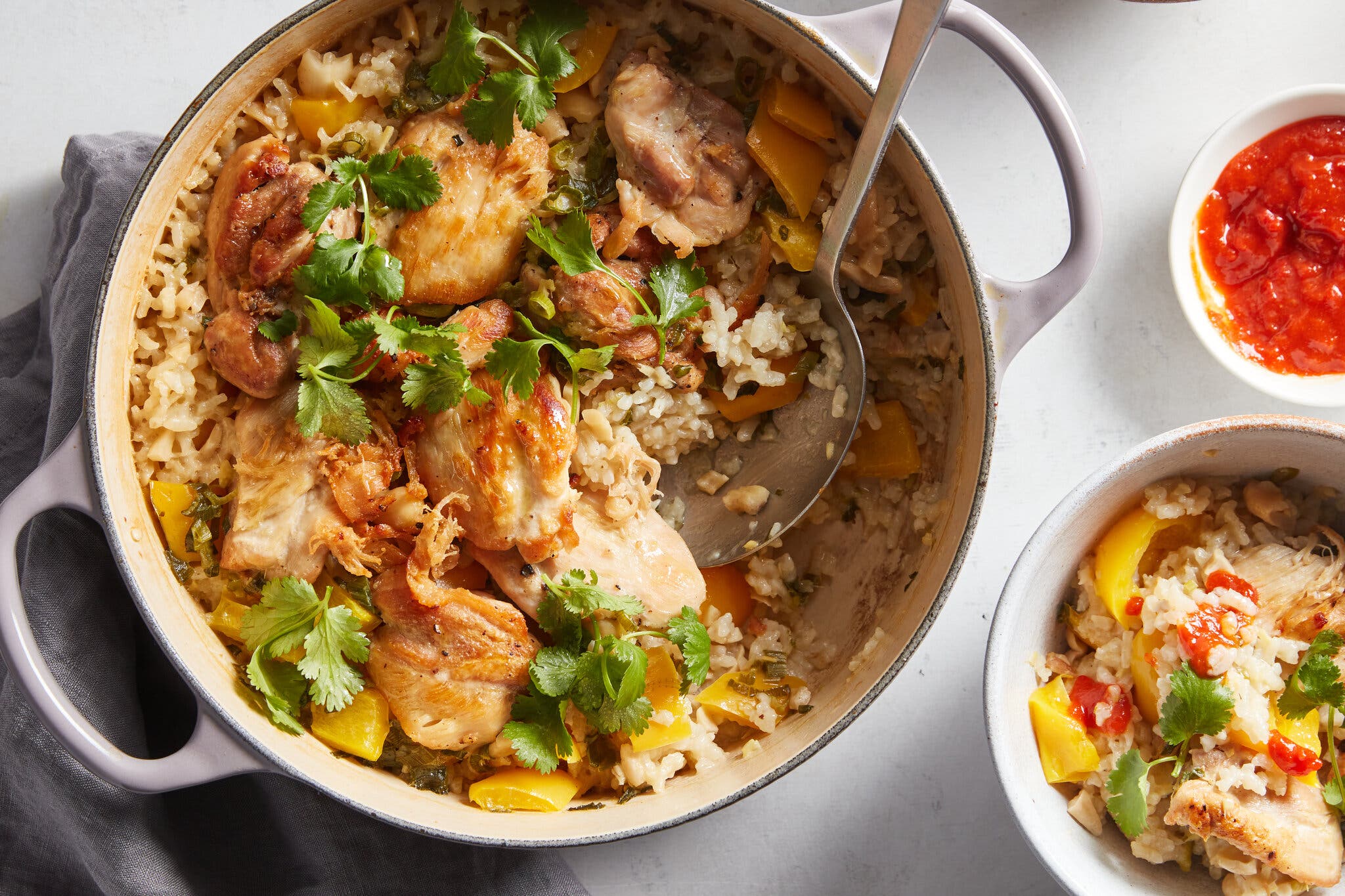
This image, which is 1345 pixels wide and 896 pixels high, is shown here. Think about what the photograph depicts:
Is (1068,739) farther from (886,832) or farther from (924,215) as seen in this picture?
(924,215)

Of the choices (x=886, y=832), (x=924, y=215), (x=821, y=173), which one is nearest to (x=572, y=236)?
(x=821, y=173)

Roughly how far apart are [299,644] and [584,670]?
724mm

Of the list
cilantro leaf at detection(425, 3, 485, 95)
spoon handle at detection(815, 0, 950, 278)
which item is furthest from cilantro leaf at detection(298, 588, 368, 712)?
spoon handle at detection(815, 0, 950, 278)

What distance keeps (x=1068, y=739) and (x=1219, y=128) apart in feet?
6.14

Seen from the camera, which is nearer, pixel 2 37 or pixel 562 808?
pixel 562 808

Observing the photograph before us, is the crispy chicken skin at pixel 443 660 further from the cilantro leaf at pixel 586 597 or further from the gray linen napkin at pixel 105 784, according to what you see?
the gray linen napkin at pixel 105 784

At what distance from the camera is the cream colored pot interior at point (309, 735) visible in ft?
8.21

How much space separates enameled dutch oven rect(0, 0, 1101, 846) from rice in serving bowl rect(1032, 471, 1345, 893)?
1.92ft

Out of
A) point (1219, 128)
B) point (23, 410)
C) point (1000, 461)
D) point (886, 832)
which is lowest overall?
point (886, 832)

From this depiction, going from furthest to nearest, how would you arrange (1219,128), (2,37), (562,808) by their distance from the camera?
(2,37), (1219,128), (562,808)

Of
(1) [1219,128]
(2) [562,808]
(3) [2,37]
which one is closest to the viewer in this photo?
(2) [562,808]

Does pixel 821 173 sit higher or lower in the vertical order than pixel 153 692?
higher

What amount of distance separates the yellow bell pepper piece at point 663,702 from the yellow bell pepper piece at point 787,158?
1287 millimetres

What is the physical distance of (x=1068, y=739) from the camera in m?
2.81
